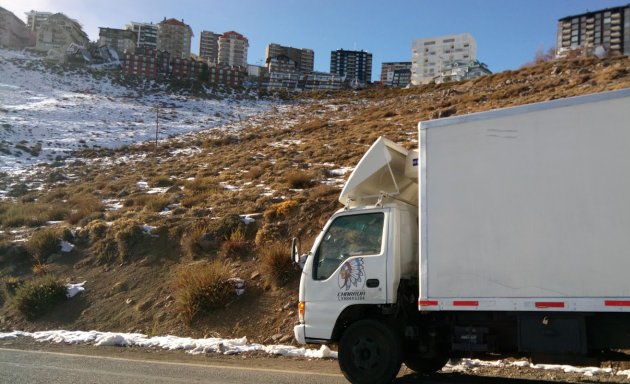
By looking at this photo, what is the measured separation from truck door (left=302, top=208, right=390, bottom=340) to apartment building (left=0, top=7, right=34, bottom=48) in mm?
144087

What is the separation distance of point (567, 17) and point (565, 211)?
202 meters

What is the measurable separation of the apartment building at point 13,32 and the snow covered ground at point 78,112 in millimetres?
61971

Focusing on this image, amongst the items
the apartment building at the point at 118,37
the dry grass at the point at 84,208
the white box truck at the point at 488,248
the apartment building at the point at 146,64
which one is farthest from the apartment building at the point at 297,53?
the white box truck at the point at 488,248

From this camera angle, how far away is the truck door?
6887 millimetres

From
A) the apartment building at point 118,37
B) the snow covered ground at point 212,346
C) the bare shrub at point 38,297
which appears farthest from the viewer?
the apartment building at point 118,37

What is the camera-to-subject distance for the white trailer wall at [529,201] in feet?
18.4

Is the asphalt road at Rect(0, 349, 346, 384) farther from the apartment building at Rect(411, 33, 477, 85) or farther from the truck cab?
the apartment building at Rect(411, 33, 477, 85)

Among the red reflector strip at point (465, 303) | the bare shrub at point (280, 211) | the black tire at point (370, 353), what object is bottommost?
the black tire at point (370, 353)

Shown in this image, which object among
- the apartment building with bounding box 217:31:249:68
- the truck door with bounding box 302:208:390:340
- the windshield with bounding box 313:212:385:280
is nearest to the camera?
the truck door with bounding box 302:208:390:340

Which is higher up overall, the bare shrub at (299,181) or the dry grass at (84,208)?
the bare shrub at (299,181)

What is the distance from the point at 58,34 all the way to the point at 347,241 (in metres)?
129

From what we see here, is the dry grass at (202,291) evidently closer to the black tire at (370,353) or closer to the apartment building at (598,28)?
the black tire at (370,353)

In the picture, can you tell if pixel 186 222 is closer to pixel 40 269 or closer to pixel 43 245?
pixel 40 269

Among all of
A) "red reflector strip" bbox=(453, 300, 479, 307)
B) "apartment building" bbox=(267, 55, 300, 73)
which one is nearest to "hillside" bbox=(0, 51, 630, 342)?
"red reflector strip" bbox=(453, 300, 479, 307)
